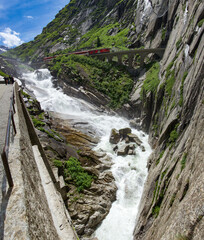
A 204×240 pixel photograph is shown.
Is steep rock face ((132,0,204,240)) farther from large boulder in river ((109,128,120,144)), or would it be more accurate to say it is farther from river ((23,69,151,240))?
large boulder in river ((109,128,120,144))

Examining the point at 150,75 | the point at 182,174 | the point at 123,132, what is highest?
the point at 150,75

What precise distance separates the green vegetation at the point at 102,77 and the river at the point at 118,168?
5155mm

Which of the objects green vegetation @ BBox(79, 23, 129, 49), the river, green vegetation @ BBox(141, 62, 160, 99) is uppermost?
green vegetation @ BBox(79, 23, 129, 49)

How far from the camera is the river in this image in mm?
13219

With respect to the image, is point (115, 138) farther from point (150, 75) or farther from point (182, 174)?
point (150, 75)

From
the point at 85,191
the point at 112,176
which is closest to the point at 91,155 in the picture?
the point at 112,176

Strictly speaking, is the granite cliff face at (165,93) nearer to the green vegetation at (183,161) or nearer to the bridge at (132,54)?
the green vegetation at (183,161)

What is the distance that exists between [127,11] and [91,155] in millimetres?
74437

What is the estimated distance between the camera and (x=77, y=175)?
614 inches

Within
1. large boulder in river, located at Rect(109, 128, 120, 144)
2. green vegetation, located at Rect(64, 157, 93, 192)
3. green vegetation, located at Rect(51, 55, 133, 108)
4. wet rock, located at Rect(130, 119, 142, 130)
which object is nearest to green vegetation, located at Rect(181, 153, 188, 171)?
green vegetation, located at Rect(64, 157, 93, 192)

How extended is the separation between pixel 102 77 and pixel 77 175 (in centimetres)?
3168

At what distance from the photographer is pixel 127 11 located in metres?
69.5

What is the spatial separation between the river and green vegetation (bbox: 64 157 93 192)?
3404 millimetres

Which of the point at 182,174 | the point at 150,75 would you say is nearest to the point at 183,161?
the point at 182,174
